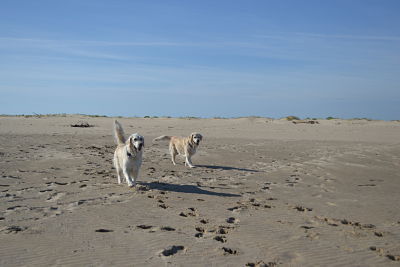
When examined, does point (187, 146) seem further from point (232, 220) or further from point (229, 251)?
point (229, 251)

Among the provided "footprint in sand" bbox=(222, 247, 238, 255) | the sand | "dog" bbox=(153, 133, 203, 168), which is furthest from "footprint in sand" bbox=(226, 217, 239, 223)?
"dog" bbox=(153, 133, 203, 168)

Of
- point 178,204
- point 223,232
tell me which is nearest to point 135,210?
point 178,204

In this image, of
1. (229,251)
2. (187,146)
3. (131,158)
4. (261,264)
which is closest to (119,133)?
(131,158)

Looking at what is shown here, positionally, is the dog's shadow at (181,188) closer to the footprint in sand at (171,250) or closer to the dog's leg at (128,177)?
the dog's leg at (128,177)

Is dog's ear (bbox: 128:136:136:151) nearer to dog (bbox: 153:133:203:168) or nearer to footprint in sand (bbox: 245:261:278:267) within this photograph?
dog (bbox: 153:133:203:168)

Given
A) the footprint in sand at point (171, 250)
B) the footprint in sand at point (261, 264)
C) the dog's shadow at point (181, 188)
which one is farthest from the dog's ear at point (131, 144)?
the footprint in sand at point (261, 264)

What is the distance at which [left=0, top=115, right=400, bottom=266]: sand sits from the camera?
4.23 m

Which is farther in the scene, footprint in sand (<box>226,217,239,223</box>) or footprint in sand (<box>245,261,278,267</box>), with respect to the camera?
footprint in sand (<box>226,217,239,223</box>)

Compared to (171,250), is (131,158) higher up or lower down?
higher up

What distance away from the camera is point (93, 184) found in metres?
7.71

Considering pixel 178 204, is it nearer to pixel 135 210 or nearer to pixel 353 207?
pixel 135 210

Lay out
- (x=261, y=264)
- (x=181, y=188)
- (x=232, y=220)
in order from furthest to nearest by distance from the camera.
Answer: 1. (x=181, y=188)
2. (x=232, y=220)
3. (x=261, y=264)

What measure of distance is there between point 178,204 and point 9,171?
4.77m

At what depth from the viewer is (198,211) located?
19.8 ft
